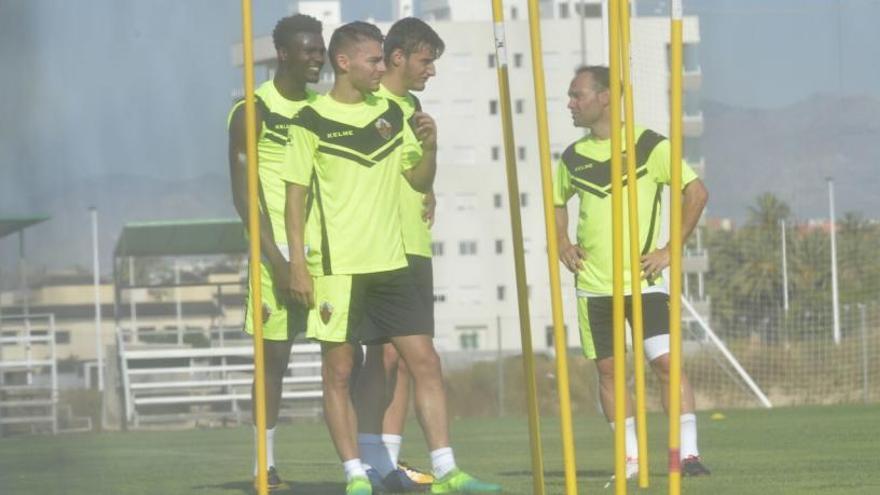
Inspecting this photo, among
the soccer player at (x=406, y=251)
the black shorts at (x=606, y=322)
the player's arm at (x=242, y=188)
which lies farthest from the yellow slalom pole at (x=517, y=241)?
the black shorts at (x=606, y=322)

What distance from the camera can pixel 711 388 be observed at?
67.7 feet

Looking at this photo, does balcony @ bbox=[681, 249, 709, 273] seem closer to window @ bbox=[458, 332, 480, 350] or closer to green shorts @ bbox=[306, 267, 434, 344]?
window @ bbox=[458, 332, 480, 350]

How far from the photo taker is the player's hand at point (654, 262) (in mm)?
7285

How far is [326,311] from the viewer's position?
6.17 meters

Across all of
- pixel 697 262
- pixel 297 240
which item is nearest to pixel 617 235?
pixel 297 240

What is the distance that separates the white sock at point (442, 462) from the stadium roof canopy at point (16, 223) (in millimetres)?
1548

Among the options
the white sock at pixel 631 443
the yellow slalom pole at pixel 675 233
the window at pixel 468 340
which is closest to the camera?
the yellow slalom pole at pixel 675 233

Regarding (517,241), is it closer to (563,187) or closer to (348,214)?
(348,214)

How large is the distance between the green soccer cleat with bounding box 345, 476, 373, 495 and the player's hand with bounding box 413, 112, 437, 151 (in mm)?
1079

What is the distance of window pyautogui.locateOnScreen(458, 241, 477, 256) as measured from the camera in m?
27.5

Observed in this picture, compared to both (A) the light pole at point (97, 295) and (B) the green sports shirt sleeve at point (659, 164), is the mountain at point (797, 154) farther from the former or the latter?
(B) the green sports shirt sleeve at point (659, 164)

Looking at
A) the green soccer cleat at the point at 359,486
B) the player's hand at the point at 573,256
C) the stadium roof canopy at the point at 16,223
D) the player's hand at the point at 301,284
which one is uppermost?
the stadium roof canopy at the point at 16,223

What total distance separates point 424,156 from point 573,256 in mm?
1356

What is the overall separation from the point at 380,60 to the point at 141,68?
1256 millimetres
